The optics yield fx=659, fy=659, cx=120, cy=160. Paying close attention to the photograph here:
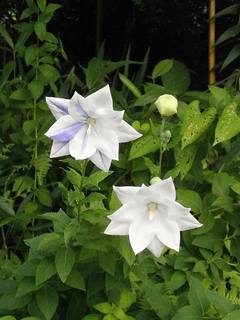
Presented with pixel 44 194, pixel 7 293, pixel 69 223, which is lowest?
pixel 44 194

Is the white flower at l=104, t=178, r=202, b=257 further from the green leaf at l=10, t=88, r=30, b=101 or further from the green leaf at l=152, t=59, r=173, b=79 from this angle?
the green leaf at l=10, t=88, r=30, b=101

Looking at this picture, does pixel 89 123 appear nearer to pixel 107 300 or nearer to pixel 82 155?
pixel 82 155

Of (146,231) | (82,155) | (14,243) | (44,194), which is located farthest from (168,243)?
(14,243)

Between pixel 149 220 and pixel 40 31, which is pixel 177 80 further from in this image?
pixel 149 220

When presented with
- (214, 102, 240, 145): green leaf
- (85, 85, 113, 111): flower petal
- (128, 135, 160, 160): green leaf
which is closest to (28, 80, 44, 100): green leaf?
(128, 135, 160, 160): green leaf

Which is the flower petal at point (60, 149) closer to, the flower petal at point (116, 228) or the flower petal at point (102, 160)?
the flower petal at point (102, 160)

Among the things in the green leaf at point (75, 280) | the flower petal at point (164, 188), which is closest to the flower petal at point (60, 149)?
the flower petal at point (164, 188)
